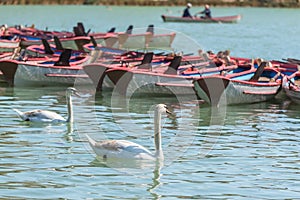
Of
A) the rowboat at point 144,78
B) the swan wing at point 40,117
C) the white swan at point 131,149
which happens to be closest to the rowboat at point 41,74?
the rowboat at point 144,78

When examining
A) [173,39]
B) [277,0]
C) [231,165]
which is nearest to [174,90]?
[231,165]

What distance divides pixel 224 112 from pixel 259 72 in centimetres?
260

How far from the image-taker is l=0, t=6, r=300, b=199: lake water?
38.5 feet

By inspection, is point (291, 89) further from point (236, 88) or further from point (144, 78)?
point (144, 78)

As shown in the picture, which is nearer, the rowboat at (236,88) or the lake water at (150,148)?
the lake water at (150,148)

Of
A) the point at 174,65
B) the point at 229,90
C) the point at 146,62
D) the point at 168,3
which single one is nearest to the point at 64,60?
the point at 146,62

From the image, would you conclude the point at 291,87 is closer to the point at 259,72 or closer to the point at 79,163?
the point at 259,72

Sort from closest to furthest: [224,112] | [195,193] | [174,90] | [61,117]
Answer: [195,193]
[61,117]
[224,112]
[174,90]

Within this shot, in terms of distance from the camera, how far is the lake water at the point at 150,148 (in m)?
11.7

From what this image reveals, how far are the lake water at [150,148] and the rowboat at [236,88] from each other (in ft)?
0.70

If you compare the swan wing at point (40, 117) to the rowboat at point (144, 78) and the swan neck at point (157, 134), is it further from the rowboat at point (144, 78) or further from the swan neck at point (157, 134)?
the rowboat at point (144, 78)

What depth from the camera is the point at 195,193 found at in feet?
38.0

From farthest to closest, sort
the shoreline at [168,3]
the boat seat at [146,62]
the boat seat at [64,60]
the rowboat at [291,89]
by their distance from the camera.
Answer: the shoreline at [168,3]
the boat seat at [64,60]
the boat seat at [146,62]
the rowboat at [291,89]

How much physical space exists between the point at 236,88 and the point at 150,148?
595 cm
